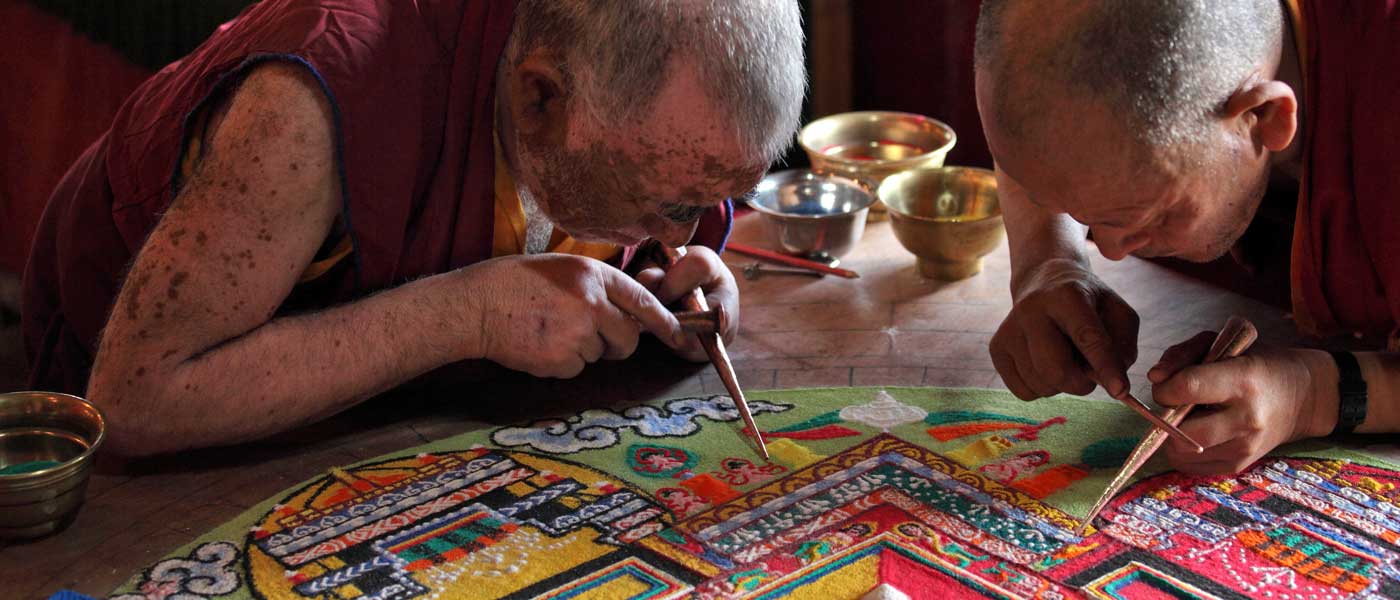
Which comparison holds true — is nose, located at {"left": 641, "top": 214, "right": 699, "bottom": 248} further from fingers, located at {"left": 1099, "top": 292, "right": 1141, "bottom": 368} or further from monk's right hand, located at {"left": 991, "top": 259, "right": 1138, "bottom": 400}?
fingers, located at {"left": 1099, "top": 292, "right": 1141, "bottom": 368}

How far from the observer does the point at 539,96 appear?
2.53m

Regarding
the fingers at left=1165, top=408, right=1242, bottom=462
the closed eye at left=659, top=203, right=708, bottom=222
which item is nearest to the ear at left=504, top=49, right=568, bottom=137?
the closed eye at left=659, top=203, right=708, bottom=222

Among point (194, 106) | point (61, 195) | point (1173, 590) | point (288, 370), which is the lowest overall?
point (1173, 590)

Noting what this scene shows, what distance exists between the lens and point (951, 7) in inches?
201

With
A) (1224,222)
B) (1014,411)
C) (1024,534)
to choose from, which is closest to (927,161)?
(1014,411)

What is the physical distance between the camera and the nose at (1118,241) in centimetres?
242

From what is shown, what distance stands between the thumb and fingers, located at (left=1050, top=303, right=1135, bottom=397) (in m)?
0.08

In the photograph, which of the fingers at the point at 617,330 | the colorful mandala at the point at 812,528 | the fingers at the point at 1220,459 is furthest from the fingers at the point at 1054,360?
the fingers at the point at 617,330

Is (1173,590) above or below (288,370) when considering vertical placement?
below

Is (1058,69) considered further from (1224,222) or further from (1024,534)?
(1024,534)

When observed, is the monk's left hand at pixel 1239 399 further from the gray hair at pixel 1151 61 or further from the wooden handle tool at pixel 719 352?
the wooden handle tool at pixel 719 352

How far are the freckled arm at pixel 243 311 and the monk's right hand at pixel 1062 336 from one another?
1.26 m

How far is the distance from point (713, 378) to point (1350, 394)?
1.34 metres

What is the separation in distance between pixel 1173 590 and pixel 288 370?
5.40ft
